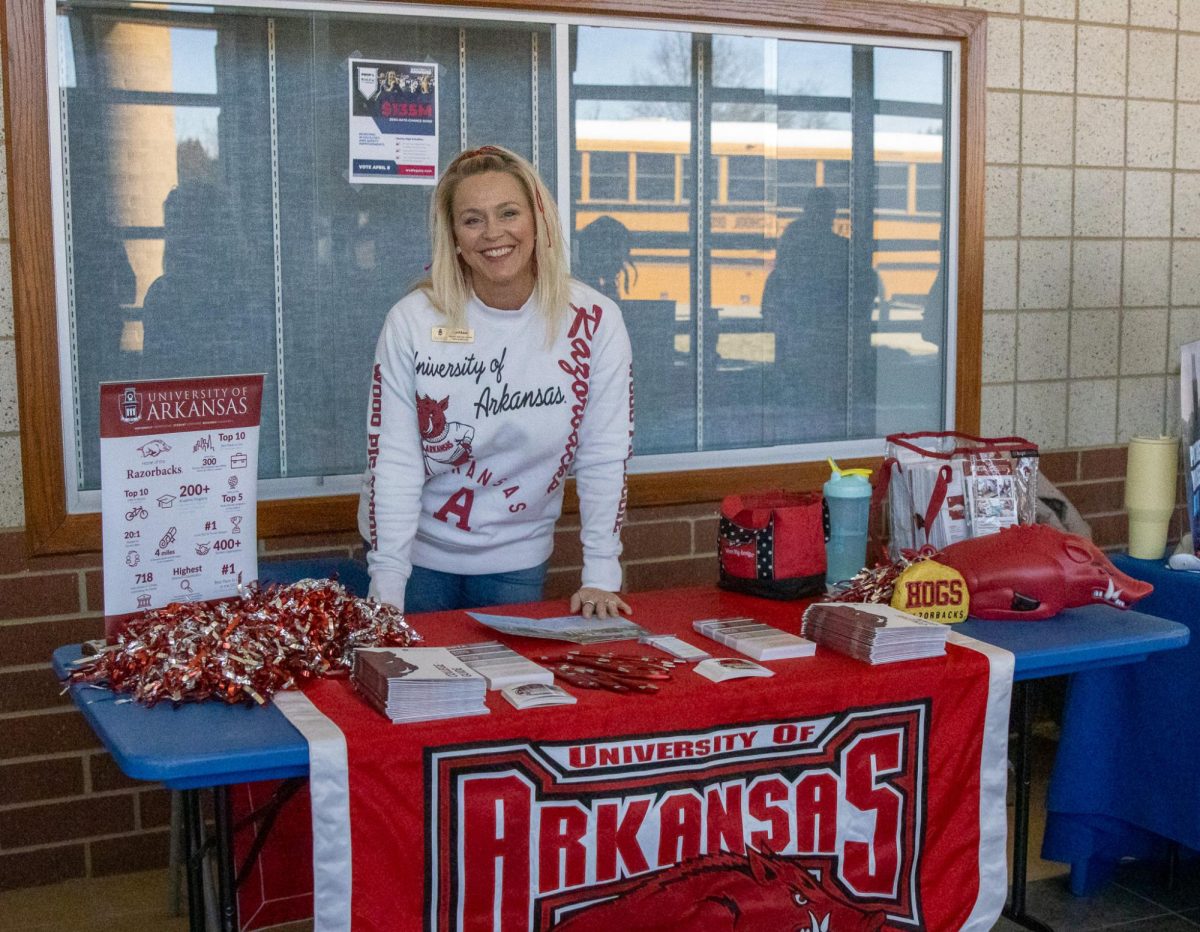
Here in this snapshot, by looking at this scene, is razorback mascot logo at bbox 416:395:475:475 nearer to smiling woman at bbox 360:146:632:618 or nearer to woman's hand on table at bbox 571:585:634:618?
smiling woman at bbox 360:146:632:618

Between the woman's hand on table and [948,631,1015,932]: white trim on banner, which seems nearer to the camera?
[948,631,1015,932]: white trim on banner

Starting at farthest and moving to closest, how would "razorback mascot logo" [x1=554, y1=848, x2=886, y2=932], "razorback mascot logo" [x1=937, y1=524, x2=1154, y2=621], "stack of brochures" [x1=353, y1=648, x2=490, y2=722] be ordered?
"razorback mascot logo" [x1=937, y1=524, x2=1154, y2=621] → "razorback mascot logo" [x1=554, y1=848, x2=886, y2=932] → "stack of brochures" [x1=353, y1=648, x2=490, y2=722]

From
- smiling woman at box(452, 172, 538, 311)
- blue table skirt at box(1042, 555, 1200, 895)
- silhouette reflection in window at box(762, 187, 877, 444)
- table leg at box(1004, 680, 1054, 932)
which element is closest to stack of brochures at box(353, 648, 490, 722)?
smiling woman at box(452, 172, 538, 311)

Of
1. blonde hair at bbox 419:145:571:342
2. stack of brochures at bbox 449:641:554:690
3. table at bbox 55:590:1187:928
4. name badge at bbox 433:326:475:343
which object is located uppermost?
blonde hair at bbox 419:145:571:342

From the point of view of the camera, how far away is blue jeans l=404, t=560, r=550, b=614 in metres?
2.77

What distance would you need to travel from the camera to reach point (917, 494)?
276 cm

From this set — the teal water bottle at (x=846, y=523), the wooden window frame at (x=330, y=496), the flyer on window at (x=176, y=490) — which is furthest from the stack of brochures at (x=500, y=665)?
the wooden window frame at (x=330, y=496)

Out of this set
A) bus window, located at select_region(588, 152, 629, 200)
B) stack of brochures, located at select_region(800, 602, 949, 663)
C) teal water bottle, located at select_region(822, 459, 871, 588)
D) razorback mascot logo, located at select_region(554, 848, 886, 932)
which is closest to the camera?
razorback mascot logo, located at select_region(554, 848, 886, 932)

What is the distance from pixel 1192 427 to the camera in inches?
115

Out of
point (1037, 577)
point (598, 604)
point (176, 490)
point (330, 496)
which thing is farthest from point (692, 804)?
point (330, 496)

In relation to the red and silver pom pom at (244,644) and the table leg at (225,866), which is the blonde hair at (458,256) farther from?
the table leg at (225,866)

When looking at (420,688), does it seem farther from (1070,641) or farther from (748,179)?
(748,179)

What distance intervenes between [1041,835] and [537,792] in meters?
1.91

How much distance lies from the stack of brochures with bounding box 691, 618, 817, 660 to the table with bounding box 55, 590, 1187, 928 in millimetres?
342
